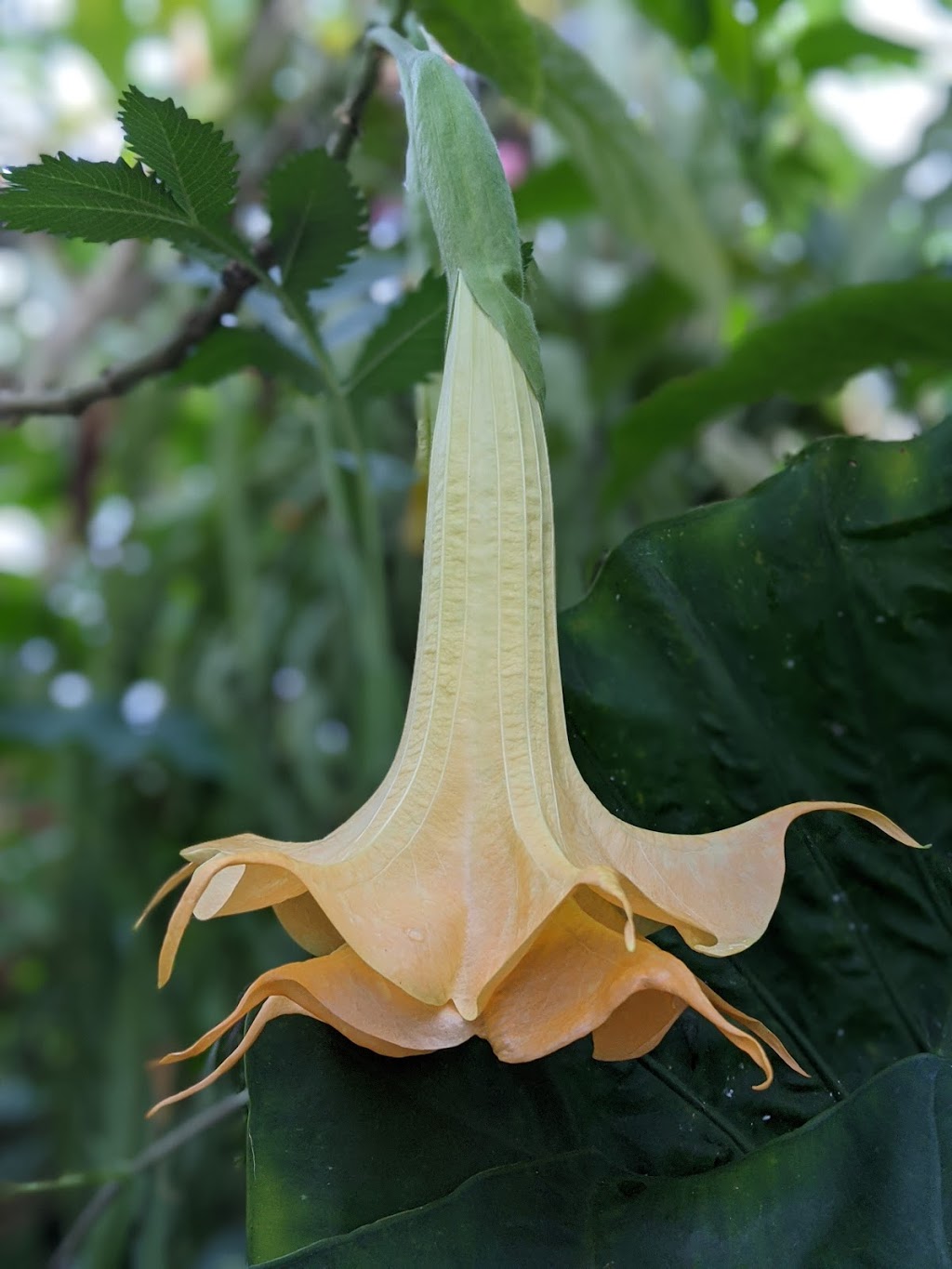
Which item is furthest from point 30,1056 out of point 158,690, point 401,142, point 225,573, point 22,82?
point 22,82

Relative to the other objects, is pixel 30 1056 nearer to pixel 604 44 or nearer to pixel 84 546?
pixel 84 546

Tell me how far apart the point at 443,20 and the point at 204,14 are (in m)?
1.09

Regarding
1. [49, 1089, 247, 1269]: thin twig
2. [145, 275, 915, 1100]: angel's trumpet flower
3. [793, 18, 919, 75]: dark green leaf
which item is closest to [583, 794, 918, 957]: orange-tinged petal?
[145, 275, 915, 1100]: angel's trumpet flower

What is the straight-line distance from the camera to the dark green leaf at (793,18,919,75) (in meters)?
0.93

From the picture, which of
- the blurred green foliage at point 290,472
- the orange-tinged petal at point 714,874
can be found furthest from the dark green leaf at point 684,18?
the orange-tinged petal at point 714,874

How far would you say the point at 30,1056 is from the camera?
1343 millimetres

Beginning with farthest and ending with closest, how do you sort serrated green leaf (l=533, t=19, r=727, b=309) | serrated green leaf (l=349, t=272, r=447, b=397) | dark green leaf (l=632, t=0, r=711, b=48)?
dark green leaf (l=632, t=0, r=711, b=48) < serrated green leaf (l=533, t=19, r=727, b=309) < serrated green leaf (l=349, t=272, r=447, b=397)

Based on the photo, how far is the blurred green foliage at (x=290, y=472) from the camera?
0.84 meters

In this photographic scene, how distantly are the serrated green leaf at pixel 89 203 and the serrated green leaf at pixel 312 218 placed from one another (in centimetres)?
4

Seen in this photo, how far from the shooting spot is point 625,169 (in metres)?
0.71

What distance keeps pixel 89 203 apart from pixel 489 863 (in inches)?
10.7

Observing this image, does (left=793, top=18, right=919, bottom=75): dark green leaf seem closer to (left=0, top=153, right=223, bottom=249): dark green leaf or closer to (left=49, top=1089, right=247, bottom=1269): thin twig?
(left=0, top=153, right=223, bottom=249): dark green leaf

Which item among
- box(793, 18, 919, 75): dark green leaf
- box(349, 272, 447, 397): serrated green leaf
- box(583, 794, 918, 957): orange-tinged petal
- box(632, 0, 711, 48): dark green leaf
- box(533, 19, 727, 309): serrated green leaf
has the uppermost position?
box(793, 18, 919, 75): dark green leaf

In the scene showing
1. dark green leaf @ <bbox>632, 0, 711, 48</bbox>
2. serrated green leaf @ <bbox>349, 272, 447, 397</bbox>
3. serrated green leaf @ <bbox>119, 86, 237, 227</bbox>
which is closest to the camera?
serrated green leaf @ <bbox>119, 86, 237, 227</bbox>
